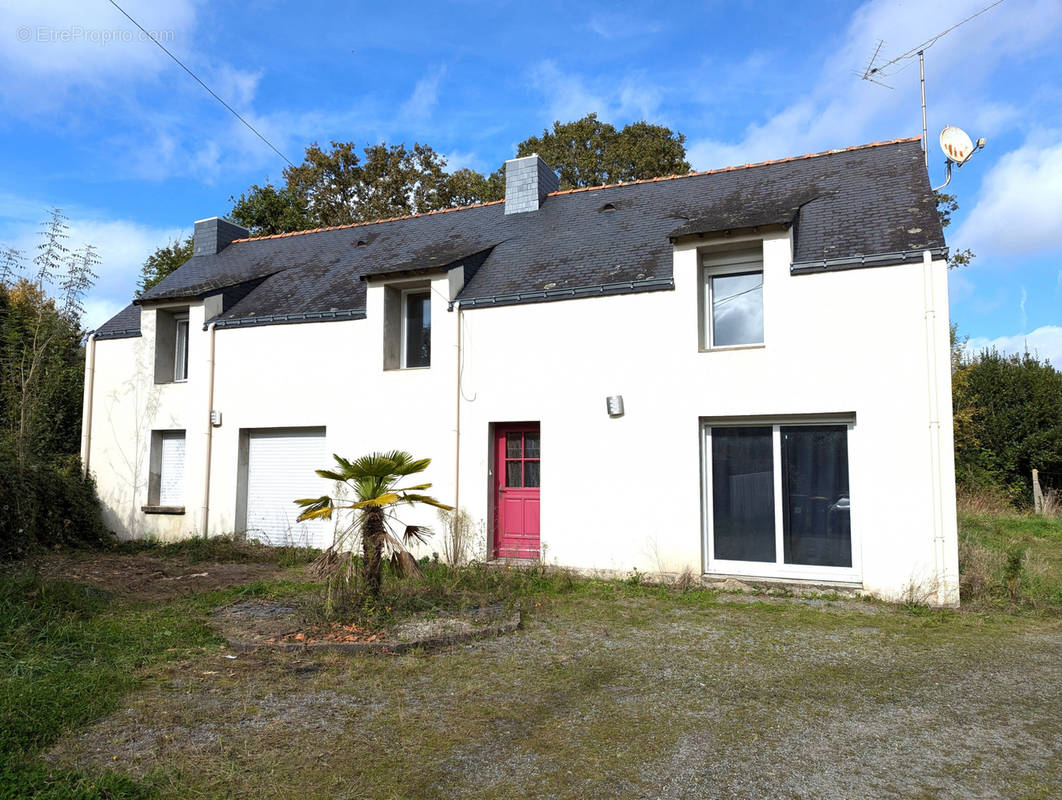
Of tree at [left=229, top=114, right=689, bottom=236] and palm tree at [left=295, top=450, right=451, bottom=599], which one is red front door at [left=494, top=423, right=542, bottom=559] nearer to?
palm tree at [left=295, top=450, right=451, bottom=599]

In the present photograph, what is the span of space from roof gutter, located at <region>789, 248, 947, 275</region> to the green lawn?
13.1 feet

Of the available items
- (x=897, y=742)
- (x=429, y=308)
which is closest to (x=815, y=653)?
(x=897, y=742)

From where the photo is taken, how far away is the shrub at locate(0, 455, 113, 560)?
11109mm

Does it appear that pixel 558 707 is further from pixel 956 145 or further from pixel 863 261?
pixel 956 145

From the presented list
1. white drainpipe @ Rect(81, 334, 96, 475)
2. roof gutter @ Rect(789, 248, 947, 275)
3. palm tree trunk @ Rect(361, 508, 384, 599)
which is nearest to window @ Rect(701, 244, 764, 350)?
roof gutter @ Rect(789, 248, 947, 275)

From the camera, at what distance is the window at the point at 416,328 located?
1152 cm

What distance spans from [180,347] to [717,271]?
33.1 ft

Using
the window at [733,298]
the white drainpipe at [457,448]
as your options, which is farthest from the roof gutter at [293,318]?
the window at [733,298]

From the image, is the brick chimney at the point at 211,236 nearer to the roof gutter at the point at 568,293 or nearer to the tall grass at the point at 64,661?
the roof gutter at the point at 568,293

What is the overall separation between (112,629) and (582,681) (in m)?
4.43

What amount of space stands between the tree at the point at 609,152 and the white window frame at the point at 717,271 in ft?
52.6

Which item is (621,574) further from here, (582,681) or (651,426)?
(582,681)

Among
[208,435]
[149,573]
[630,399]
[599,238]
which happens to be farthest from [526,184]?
[149,573]

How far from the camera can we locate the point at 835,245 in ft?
29.8
